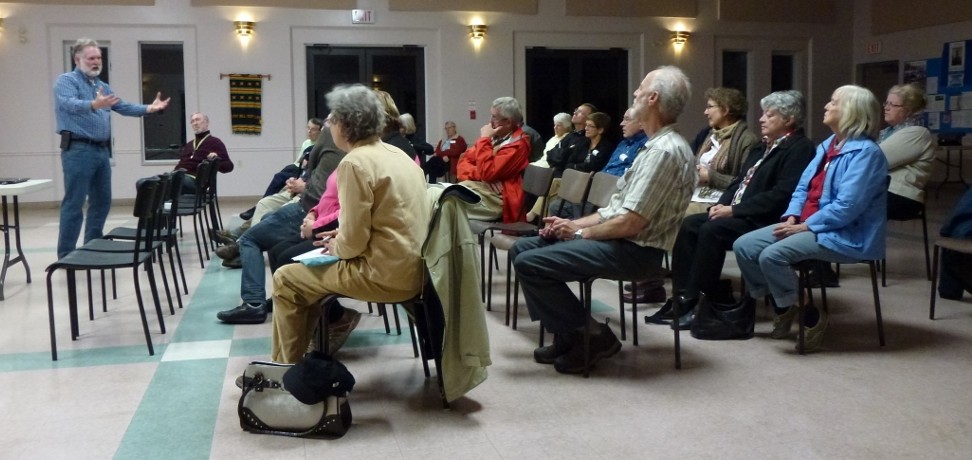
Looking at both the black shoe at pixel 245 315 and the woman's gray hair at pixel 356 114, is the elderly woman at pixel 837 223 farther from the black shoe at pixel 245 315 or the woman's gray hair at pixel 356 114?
the black shoe at pixel 245 315

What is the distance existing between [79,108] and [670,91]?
13.1ft

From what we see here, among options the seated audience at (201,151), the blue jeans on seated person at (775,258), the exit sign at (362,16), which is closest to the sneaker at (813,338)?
the blue jeans on seated person at (775,258)

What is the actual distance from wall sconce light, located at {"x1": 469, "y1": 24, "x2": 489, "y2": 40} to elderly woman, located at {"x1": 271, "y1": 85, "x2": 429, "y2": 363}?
9922 millimetres

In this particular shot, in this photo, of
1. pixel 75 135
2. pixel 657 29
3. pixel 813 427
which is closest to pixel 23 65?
pixel 75 135

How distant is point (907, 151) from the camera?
17.4 ft

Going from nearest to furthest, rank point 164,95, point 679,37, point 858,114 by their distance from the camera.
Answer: point 858,114 → point 164,95 → point 679,37

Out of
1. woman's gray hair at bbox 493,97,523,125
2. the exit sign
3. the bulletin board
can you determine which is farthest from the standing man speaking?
the bulletin board

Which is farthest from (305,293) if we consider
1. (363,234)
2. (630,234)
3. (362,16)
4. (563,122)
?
(362,16)

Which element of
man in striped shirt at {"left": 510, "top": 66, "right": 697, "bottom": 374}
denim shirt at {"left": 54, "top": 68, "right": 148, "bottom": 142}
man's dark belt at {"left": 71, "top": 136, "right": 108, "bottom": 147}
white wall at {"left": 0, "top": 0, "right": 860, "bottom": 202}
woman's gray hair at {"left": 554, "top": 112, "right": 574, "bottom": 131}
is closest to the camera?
man in striped shirt at {"left": 510, "top": 66, "right": 697, "bottom": 374}

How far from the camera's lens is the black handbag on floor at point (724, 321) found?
4070 mm

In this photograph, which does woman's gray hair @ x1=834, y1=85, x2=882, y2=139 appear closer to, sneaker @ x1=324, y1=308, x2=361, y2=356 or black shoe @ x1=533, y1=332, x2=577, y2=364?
black shoe @ x1=533, y1=332, x2=577, y2=364

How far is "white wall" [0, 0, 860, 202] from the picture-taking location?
11617mm

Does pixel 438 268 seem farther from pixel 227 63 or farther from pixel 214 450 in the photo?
pixel 227 63

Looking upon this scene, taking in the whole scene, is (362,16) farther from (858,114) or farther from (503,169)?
(858,114)
